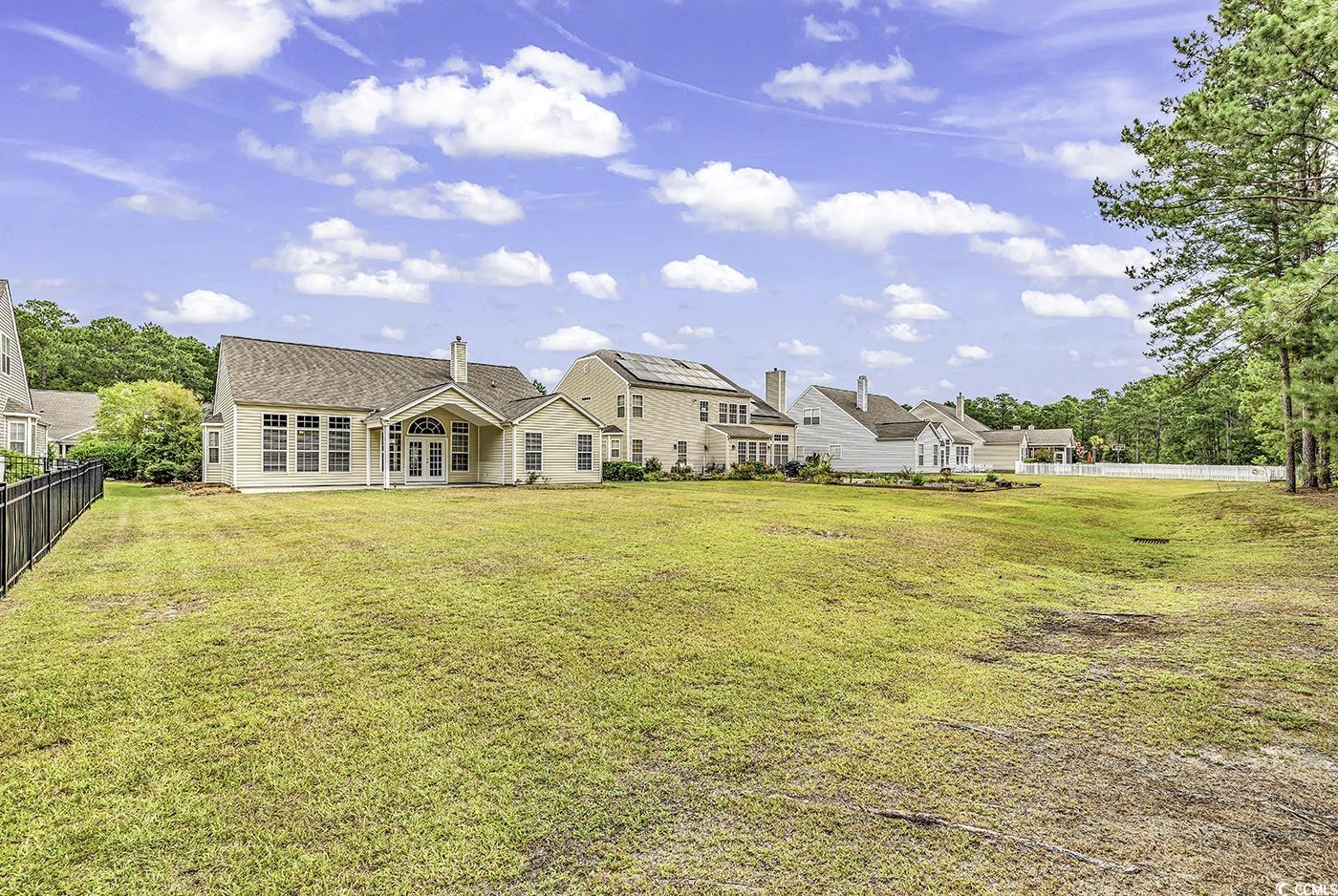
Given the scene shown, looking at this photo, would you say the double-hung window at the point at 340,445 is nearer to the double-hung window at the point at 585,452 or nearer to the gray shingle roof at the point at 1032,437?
the double-hung window at the point at 585,452

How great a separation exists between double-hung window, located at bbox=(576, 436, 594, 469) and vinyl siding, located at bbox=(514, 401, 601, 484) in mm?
46

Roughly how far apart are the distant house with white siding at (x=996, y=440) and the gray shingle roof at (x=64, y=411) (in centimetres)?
6364

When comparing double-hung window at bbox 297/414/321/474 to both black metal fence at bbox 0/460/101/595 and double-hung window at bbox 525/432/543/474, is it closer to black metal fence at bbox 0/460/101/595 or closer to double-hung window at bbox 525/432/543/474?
double-hung window at bbox 525/432/543/474

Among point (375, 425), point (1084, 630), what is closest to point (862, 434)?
point (375, 425)

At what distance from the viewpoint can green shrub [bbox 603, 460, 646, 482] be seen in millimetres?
33062

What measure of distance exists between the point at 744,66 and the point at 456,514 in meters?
A: 18.2

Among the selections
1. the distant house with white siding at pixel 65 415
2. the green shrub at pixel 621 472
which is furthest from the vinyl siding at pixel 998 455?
the distant house with white siding at pixel 65 415

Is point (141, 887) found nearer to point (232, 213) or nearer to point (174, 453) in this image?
point (232, 213)

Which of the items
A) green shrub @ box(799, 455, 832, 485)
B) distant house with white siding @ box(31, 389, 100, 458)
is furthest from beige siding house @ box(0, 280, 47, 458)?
green shrub @ box(799, 455, 832, 485)

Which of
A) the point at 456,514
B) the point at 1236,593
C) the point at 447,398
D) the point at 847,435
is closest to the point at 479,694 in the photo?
the point at 1236,593

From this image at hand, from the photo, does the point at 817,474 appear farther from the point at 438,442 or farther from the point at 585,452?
the point at 438,442

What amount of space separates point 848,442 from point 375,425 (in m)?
33.9

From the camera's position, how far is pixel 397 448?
2702 cm

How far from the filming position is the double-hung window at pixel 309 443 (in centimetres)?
2488
